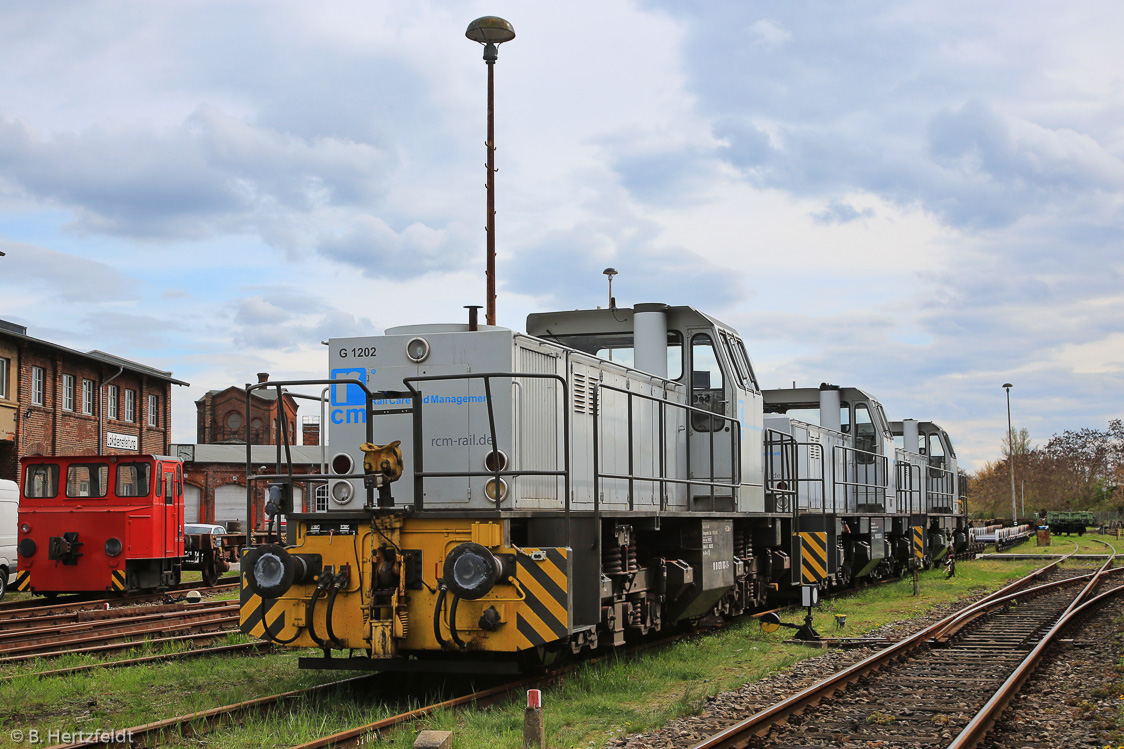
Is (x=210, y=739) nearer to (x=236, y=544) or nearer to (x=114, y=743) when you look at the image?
(x=114, y=743)

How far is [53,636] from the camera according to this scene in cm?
1204

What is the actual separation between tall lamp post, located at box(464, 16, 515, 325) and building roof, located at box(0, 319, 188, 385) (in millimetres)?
16484

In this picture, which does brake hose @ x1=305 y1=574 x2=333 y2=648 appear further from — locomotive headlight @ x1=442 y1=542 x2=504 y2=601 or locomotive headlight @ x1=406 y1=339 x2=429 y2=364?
locomotive headlight @ x1=406 y1=339 x2=429 y2=364

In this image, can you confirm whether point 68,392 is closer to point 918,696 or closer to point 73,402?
point 73,402

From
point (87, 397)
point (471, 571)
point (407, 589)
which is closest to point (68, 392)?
point (87, 397)

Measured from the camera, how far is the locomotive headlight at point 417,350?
336 inches

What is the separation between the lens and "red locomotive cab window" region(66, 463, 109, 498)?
17.2 metres

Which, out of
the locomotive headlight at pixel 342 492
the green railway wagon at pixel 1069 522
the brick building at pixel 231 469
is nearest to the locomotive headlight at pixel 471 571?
the locomotive headlight at pixel 342 492

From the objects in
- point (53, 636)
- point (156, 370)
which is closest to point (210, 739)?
point (53, 636)

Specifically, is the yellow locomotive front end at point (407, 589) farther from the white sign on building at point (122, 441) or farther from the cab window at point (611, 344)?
the white sign on building at point (122, 441)

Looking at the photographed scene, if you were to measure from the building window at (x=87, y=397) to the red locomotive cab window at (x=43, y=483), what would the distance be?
573 inches

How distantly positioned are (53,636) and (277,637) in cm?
589

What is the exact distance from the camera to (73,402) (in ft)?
99.6

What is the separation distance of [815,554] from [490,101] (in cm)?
877
